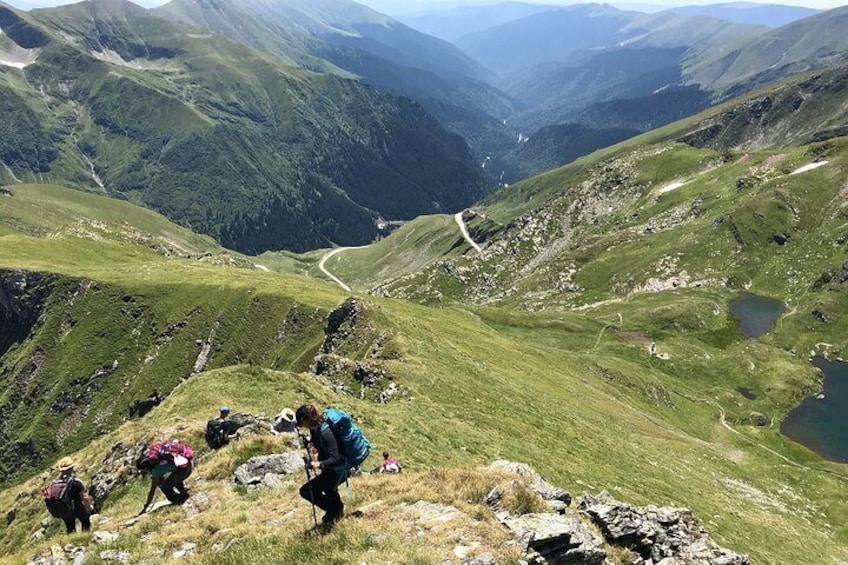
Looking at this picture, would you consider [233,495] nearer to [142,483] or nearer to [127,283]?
[142,483]

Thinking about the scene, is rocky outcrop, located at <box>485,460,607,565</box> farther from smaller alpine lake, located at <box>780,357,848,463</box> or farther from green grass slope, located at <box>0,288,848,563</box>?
smaller alpine lake, located at <box>780,357,848,463</box>

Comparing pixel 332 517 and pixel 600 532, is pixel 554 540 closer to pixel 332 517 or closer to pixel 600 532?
pixel 600 532

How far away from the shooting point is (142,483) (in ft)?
101

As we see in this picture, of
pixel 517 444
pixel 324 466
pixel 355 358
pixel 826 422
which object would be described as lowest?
pixel 826 422

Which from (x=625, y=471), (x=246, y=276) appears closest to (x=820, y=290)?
(x=625, y=471)

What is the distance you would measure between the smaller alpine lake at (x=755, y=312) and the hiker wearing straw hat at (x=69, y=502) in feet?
516

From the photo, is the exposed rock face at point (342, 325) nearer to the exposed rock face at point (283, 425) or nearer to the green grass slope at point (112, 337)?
the green grass slope at point (112, 337)

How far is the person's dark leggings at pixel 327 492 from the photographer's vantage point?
17500mm

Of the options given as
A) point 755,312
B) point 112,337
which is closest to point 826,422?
point 755,312

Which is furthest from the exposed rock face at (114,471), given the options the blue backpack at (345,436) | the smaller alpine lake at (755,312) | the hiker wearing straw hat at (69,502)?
the smaller alpine lake at (755,312)

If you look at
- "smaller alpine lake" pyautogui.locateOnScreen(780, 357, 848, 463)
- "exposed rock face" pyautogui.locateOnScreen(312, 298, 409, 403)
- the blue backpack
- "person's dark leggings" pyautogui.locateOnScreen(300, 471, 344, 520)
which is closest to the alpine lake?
"smaller alpine lake" pyautogui.locateOnScreen(780, 357, 848, 463)

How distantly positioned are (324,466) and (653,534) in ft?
47.8

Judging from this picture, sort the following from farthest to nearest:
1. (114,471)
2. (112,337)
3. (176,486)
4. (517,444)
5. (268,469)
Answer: (112,337)
(517,444)
(114,471)
(268,469)
(176,486)

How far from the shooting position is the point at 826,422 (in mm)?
111375
